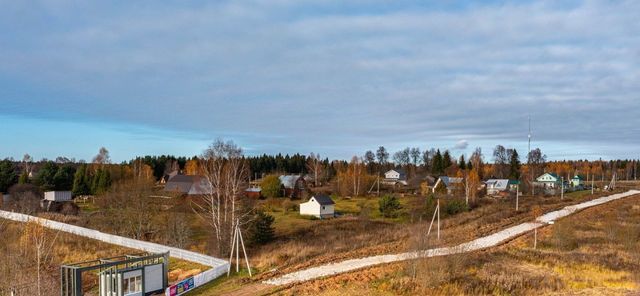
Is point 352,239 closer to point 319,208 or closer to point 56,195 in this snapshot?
point 319,208

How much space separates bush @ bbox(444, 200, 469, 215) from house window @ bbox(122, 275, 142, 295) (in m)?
36.6

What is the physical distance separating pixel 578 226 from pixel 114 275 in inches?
1369

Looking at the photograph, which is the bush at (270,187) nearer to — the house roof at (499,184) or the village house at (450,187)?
the village house at (450,187)

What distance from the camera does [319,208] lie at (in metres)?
55.5

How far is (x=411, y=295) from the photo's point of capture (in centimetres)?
→ 2080

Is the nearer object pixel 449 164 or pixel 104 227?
pixel 104 227

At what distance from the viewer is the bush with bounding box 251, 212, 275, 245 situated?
3847 centimetres

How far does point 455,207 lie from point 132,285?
3855 centimetres

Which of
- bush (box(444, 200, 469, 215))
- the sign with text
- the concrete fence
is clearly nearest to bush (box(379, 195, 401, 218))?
bush (box(444, 200, 469, 215))

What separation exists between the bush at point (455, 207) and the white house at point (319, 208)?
12292mm

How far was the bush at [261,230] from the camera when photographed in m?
38.5

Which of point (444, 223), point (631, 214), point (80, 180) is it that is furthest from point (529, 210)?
point (80, 180)

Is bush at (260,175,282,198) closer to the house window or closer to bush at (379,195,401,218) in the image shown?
bush at (379,195,401,218)

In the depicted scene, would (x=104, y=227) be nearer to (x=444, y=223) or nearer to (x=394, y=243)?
(x=394, y=243)
